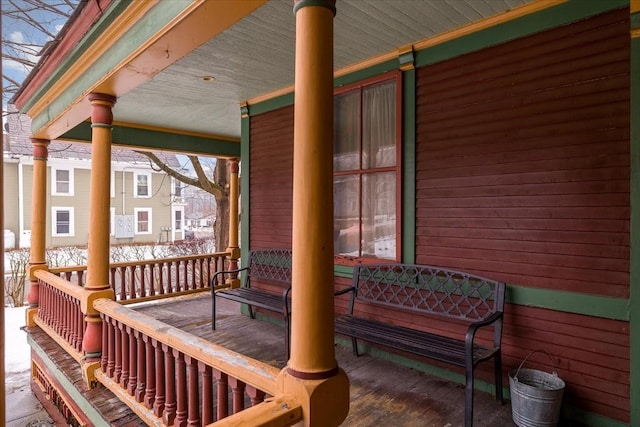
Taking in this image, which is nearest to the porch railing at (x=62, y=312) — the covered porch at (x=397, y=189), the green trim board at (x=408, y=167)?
the covered porch at (x=397, y=189)

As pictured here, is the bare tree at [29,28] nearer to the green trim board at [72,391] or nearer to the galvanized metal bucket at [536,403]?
the green trim board at [72,391]

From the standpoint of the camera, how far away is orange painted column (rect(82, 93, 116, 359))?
340 cm

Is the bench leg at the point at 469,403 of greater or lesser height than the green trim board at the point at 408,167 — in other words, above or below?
below

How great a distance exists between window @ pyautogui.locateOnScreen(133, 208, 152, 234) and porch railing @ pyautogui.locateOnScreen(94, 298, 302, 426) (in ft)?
49.7

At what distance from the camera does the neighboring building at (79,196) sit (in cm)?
1389

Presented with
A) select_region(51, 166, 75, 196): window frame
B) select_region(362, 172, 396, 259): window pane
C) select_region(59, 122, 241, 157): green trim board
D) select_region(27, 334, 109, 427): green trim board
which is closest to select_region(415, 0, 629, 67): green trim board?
select_region(362, 172, 396, 259): window pane

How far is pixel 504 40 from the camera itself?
121 inches

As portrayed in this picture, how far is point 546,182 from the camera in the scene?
287 cm

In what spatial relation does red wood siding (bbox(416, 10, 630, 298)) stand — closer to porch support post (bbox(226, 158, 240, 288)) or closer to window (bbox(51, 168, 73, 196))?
porch support post (bbox(226, 158, 240, 288))

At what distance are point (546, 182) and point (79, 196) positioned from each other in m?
16.8

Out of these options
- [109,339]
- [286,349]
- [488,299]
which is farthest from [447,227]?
[109,339]

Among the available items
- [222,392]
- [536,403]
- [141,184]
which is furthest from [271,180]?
[141,184]

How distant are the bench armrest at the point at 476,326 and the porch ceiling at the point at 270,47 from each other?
87.3 inches

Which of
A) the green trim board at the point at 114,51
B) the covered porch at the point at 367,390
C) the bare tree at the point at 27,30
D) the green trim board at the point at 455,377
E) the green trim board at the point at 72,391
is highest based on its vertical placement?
the bare tree at the point at 27,30
